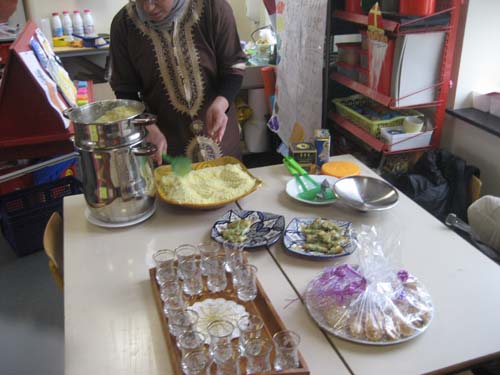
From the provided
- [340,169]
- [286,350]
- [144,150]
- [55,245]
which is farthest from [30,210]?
[286,350]

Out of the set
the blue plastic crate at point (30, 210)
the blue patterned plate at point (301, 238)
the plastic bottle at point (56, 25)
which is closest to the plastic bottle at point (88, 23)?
the plastic bottle at point (56, 25)

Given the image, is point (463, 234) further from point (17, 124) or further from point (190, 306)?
point (17, 124)

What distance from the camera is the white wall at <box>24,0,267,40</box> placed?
374 centimetres

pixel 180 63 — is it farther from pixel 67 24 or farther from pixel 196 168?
pixel 67 24

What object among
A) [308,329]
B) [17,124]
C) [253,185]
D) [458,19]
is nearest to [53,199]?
[17,124]

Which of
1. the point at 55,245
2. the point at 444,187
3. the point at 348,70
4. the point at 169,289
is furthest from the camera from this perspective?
the point at 348,70

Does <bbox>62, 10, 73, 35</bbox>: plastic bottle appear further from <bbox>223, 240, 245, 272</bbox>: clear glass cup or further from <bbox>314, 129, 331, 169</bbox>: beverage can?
<bbox>223, 240, 245, 272</bbox>: clear glass cup

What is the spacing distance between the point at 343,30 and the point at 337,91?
15.8 inches

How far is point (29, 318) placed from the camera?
224 cm

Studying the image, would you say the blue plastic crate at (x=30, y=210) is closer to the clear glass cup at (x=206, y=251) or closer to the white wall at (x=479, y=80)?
the clear glass cup at (x=206, y=251)

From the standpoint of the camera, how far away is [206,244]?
4.30 ft

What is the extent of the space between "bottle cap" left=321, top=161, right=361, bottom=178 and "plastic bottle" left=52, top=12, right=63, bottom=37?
113 inches

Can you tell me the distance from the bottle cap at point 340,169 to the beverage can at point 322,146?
0.07 feet

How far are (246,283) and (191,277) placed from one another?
0.14 meters
